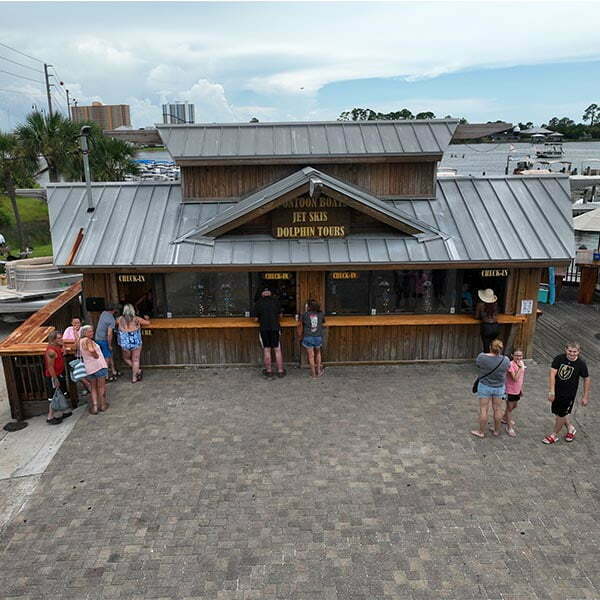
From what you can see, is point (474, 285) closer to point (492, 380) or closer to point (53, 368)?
point (492, 380)

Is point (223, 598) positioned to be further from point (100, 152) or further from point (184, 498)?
point (100, 152)

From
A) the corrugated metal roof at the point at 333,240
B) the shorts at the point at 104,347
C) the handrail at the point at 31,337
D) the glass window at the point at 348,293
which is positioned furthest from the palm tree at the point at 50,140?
the glass window at the point at 348,293

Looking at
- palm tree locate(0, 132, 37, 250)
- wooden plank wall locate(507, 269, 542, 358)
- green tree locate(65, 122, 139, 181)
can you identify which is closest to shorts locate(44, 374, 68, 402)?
wooden plank wall locate(507, 269, 542, 358)

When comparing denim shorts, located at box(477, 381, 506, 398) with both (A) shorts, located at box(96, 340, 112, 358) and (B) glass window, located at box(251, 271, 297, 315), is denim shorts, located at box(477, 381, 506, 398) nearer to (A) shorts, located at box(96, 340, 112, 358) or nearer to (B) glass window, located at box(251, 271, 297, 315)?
(B) glass window, located at box(251, 271, 297, 315)

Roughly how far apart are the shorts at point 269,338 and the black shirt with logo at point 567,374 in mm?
5057

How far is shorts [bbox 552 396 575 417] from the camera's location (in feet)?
25.8

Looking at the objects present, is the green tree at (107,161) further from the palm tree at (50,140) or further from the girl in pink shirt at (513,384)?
the girl in pink shirt at (513,384)

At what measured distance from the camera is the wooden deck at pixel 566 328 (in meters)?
12.1

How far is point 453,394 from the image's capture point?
992cm

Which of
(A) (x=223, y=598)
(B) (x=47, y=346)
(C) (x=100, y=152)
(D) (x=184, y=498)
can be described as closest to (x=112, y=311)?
(B) (x=47, y=346)

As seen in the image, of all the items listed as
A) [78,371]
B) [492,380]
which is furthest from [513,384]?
[78,371]

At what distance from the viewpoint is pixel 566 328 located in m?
13.8

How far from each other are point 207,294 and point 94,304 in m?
2.31

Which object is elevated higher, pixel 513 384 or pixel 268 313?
pixel 268 313
